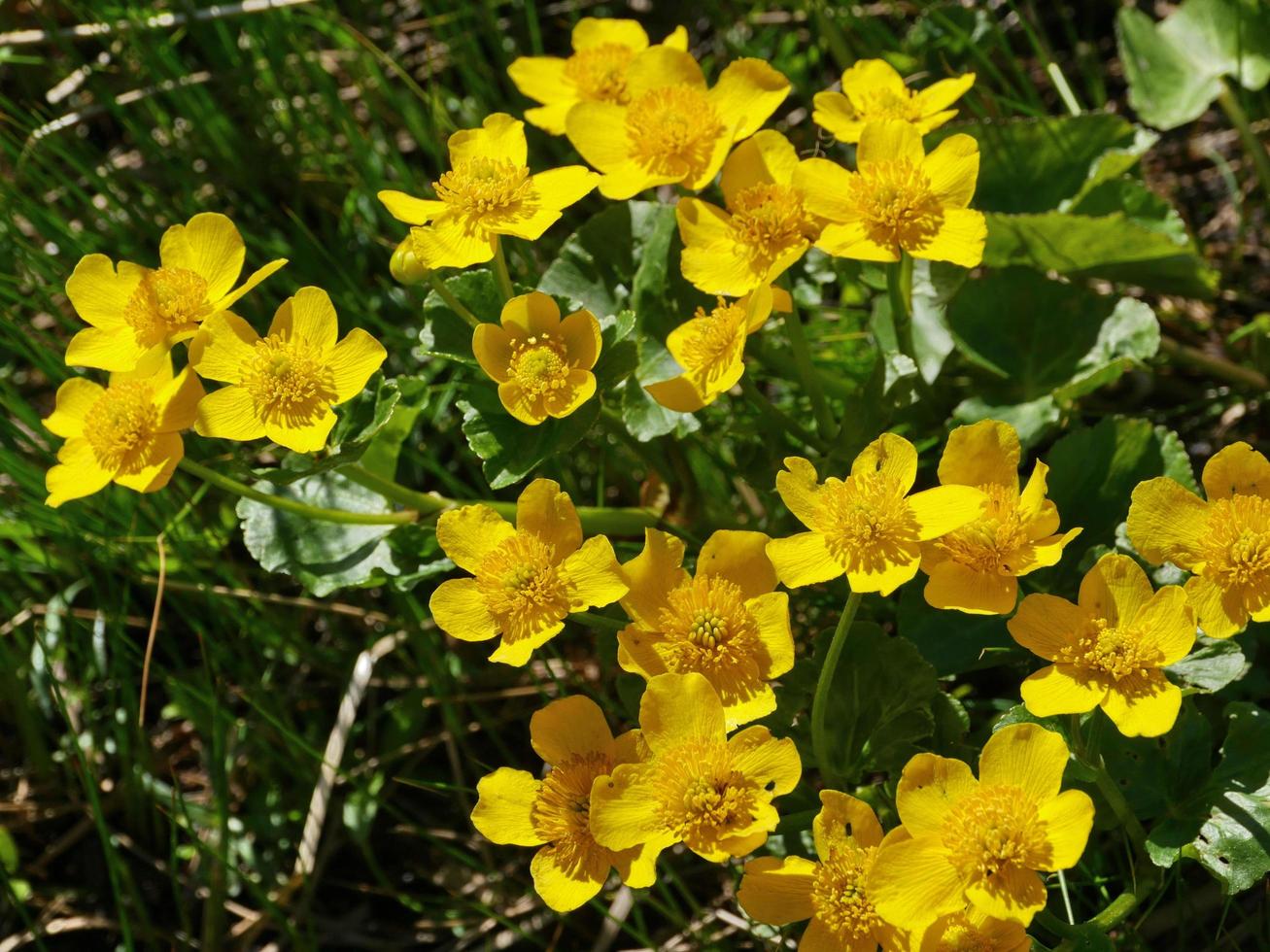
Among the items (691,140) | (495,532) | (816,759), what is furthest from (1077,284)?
(495,532)

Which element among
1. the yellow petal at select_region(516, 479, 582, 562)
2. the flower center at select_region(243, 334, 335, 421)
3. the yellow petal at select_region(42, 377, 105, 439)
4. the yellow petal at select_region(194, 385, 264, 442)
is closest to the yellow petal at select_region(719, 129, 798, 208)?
the yellow petal at select_region(516, 479, 582, 562)

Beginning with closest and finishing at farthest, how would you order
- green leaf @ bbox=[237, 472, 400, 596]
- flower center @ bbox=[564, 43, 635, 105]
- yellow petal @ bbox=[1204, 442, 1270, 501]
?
yellow petal @ bbox=[1204, 442, 1270, 501] → green leaf @ bbox=[237, 472, 400, 596] → flower center @ bbox=[564, 43, 635, 105]

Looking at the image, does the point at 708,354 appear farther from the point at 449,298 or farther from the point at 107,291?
the point at 107,291

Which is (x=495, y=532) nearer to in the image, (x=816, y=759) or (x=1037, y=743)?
(x=816, y=759)

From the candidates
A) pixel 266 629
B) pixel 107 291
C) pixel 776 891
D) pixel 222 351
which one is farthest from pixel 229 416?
pixel 776 891

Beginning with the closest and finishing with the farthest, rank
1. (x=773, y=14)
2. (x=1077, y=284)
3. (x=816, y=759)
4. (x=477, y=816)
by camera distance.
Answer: (x=477, y=816) < (x=816, y=759) < (x=1077, y=284) < (x=773, y=14)

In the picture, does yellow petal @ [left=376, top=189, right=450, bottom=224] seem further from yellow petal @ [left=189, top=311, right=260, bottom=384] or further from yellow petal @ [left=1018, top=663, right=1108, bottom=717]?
yellow petal @ [left=1018, top=663, right=1108, bottom=717]

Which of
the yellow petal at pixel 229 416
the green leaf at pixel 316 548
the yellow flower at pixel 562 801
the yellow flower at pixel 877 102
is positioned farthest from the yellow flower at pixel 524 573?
the yellow flower at pixel 877 102
